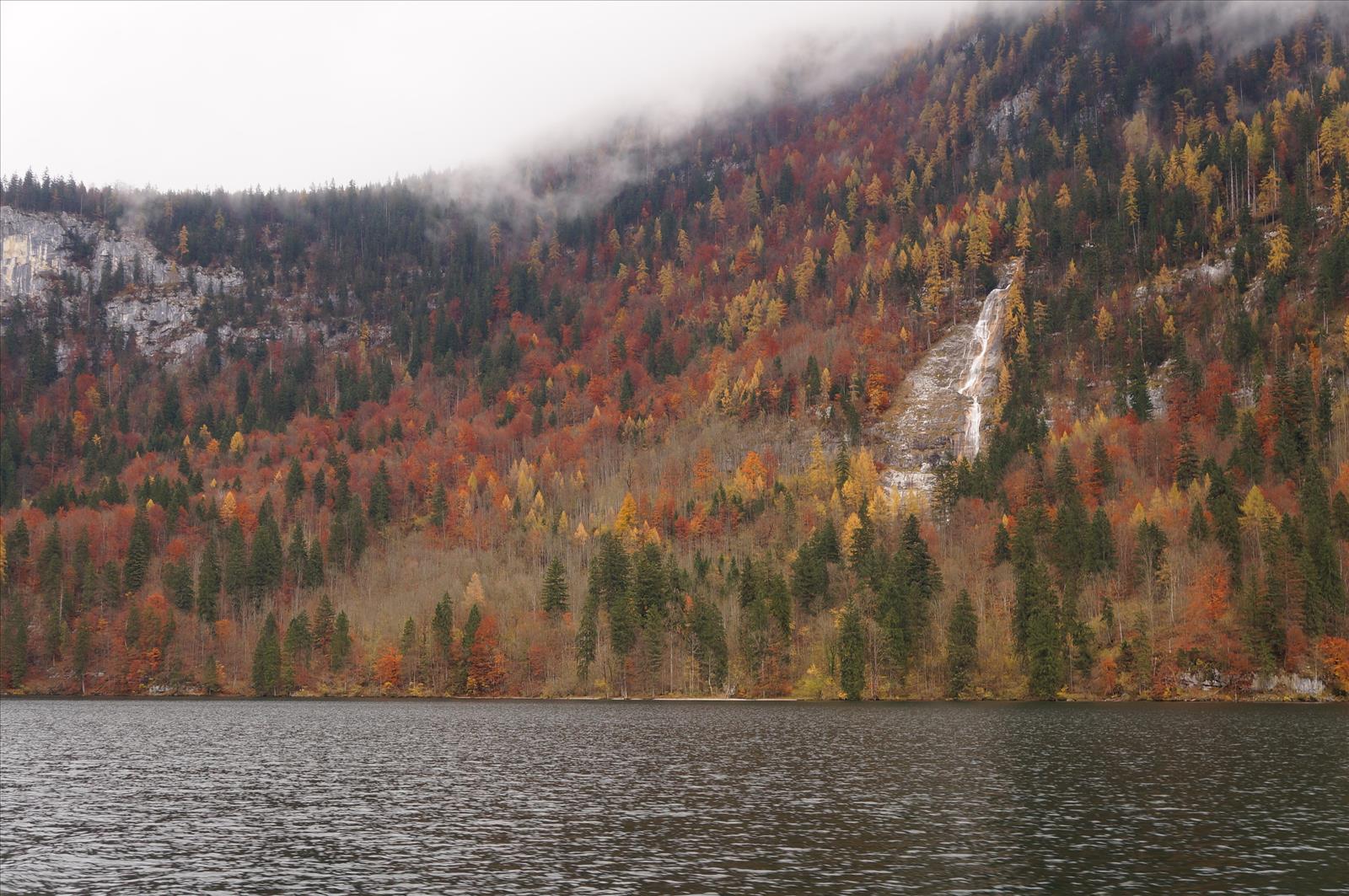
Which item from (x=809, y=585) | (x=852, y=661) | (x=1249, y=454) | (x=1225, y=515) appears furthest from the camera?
(x=1249, y=454)

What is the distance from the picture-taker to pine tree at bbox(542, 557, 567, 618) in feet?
603

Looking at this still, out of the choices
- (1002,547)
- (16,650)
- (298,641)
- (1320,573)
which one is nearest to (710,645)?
(1002,547)

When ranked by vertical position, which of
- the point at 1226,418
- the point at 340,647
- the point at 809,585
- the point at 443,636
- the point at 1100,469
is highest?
the point at 1226,418

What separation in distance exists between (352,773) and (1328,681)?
115 meters

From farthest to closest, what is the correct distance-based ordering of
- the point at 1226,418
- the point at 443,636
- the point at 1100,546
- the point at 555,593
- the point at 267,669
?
the point at 1226,418 → the point at 555,593 → the point at 267,669 → the point at 443,636 → the point at 1100,546

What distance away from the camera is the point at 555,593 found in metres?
184

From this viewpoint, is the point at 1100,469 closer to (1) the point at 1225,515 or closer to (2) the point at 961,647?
(1) the point at 1225,515

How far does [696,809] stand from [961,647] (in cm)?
9872

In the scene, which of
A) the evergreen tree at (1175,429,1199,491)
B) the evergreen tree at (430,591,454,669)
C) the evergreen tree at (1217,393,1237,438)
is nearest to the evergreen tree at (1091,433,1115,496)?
the evergreen tree at (1175,429,1199,491)

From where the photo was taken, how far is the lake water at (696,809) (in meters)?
36.8

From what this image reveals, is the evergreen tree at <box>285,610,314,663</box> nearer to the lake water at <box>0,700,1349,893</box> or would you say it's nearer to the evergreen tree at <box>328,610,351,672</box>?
the evergreen tree at <box>328,610,351,672</box>

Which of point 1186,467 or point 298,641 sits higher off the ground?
point 1186,467

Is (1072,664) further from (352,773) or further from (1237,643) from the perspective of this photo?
(352,773)

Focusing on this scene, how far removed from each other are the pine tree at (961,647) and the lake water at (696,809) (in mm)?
45856
